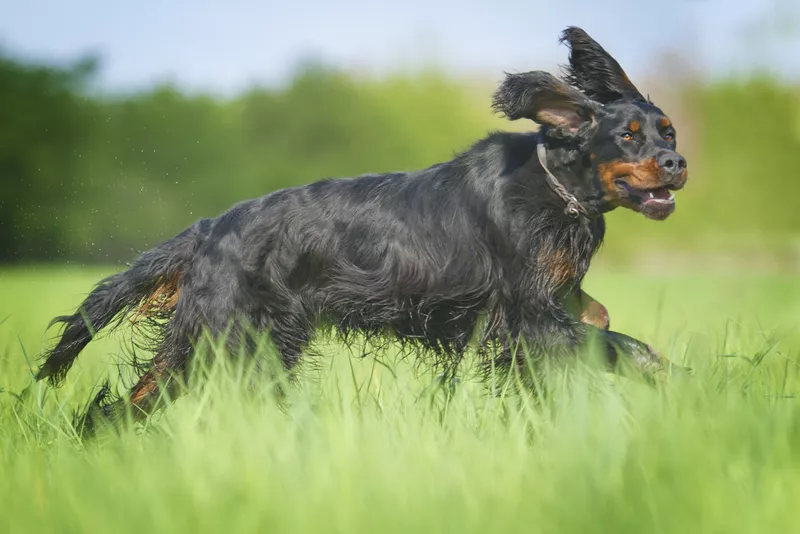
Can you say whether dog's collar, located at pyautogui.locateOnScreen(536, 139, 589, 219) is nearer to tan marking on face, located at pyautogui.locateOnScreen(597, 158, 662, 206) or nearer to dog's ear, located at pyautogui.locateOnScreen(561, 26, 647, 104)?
tan marking on face, located at pyautogui.locateOnScreen(597, 158, 662, 206)

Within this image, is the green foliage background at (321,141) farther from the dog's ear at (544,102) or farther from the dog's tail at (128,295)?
the dog's ear at (544,102)

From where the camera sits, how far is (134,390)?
364cm

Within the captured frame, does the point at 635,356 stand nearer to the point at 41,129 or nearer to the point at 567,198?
the point at 567,198

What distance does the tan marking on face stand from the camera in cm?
339

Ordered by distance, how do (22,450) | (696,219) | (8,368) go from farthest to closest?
(696,219) → (8,368) → (22,450)

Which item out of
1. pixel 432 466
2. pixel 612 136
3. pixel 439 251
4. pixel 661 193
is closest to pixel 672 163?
pixel 661 193

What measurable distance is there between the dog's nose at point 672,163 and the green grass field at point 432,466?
0.82m

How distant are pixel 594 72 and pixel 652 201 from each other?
0.79 meters

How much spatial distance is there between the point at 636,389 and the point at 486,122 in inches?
1068

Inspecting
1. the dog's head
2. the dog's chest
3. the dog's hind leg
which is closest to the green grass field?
the dog's hind leg

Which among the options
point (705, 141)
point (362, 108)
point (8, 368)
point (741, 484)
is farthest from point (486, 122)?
point (741, 484)

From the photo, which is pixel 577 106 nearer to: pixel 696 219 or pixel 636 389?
pixel 636 389

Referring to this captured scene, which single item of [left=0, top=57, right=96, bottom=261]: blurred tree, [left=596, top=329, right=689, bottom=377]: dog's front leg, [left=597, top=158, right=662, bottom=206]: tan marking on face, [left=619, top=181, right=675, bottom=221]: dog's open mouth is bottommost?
[left=596, top=329, right=689, bottom=377]: dog's front leg

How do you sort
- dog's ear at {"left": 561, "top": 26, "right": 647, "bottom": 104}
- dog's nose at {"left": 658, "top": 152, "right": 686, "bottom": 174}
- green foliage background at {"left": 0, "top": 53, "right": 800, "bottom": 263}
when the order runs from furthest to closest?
green foliage background at {"left": 0, "top": 53, "right": 800, "bottom": 263} < dog's ear at {"left": 561, "top": 26, "right": 647, "bottom": 104} < dog's nose at {"left": 658, "top": 152, "right": 686, "bottom": 174}
